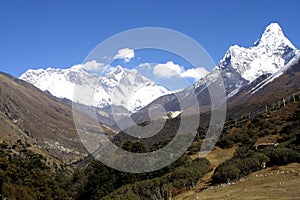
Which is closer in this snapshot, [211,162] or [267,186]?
[267,186]

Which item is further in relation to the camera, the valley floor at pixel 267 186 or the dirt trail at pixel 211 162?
the dirt trail at pixel 211 162

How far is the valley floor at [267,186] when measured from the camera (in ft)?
105

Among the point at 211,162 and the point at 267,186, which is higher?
the point at 211,162

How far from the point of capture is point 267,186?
1421 inches

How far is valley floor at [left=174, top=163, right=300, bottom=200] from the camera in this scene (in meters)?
32.0

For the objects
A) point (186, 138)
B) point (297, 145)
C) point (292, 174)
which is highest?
point (186, 138)

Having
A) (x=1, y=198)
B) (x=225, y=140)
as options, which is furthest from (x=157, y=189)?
(x=225, y=140)

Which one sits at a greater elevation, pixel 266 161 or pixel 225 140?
pixel 225 140

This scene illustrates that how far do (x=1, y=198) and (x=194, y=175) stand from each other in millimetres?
27990

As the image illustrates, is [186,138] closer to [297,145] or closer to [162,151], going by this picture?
[162,151]

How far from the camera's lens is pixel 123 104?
27219mm

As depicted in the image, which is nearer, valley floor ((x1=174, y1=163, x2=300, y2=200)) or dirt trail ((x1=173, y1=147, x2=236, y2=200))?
valley floor ((x1=174, y1=163, x2=300, y2=200))

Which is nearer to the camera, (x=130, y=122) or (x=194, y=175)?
(x=130, y=122)

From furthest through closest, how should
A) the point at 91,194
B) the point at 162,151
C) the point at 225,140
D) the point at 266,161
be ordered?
the point at 225,140 → the point at 91,194 → the point at 162,151 → the point at 266,161
